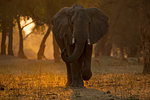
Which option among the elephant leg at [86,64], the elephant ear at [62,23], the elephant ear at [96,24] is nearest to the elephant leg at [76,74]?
the elephant leg at [86,64]

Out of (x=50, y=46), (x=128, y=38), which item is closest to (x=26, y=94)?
(x=128, y=38)

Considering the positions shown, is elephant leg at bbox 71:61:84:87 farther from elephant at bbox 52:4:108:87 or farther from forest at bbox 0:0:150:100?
forest at bbox 0:0:150:100

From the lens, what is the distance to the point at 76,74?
31.8ft

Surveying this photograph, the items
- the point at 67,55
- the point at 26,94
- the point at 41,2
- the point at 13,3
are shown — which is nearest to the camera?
the point at 26,94

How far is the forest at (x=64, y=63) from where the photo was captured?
8.80 m

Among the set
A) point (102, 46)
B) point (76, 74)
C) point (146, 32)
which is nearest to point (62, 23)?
point (76, 74)

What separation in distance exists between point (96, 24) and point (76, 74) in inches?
76.2

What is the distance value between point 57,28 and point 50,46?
377 ft

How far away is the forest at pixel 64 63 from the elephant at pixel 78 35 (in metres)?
0.46

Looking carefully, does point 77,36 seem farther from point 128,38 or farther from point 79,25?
point 128,38

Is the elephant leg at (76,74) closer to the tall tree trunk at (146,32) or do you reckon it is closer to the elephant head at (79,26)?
the elephant head at (79,26)

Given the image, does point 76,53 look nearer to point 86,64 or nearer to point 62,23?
point 86,64

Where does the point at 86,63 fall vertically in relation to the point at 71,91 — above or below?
above

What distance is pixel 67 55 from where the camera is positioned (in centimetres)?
986
